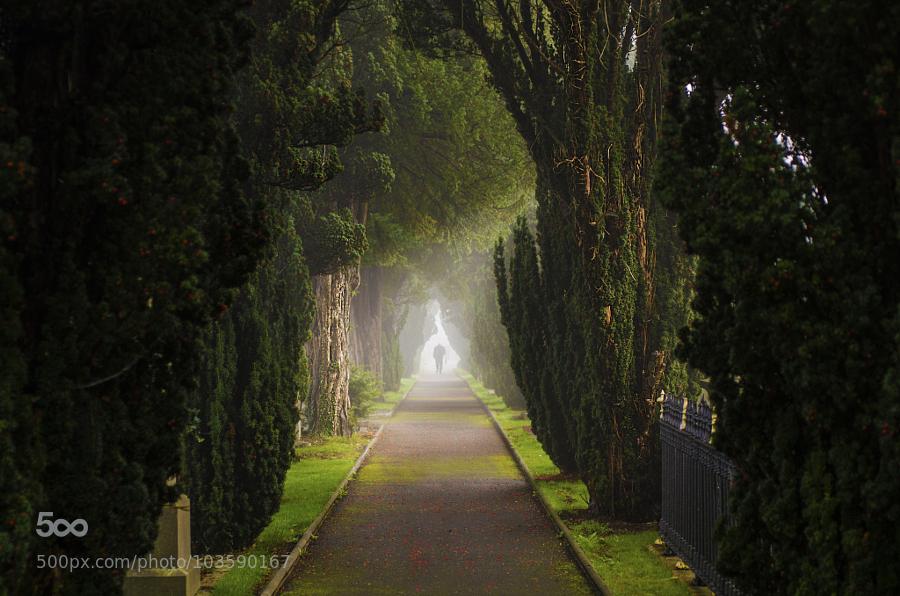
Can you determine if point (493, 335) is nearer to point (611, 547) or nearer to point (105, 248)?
point (611, 547)

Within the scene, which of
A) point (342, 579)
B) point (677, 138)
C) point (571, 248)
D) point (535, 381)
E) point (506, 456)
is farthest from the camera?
point (506, 456)

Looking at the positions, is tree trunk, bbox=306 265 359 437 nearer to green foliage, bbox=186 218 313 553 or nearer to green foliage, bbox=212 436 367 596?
green foliage, bbox=212 436 367 596

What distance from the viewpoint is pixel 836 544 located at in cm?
518

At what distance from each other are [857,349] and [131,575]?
6.55 meters

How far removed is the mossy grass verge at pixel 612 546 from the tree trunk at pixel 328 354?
7.50 m

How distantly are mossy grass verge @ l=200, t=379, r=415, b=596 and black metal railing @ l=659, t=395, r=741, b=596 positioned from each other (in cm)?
414

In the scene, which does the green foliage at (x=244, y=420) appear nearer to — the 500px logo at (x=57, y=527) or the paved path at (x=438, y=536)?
the paved path at (x=438, y=536)

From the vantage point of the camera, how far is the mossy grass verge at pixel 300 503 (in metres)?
10.5

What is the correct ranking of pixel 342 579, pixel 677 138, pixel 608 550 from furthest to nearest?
pixel 608 550, pixel 342 579, pixel 677 138

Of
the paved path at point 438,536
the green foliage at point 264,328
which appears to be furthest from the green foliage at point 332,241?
the green foliage at point 264,328

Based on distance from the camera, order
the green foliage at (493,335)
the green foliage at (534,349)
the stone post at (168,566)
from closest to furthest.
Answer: the stone post at (168,566), the green foliage at (534,349), the green foliage at (493,335)

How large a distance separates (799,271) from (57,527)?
3.86 meters

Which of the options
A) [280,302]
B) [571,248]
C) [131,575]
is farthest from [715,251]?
[571,248]

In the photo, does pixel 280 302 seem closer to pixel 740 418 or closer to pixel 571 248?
pixel 571 248
